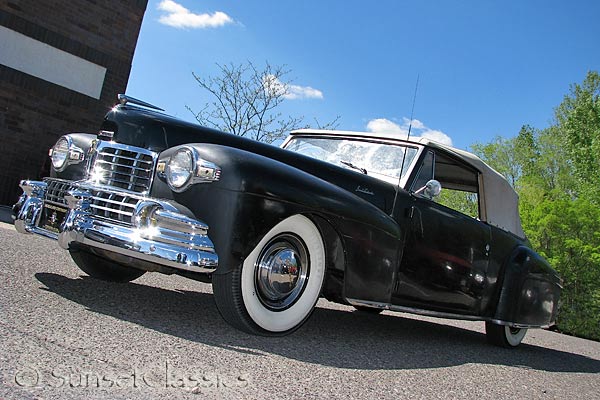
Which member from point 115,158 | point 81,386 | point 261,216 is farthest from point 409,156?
point 81,386

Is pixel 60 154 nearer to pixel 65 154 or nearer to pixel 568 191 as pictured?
pixel 65 154

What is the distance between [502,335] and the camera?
17.4 ft

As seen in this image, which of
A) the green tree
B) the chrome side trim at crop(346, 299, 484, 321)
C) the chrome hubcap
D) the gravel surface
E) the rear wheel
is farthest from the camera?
the green tree

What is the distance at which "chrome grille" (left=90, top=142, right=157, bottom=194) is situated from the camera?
3268 mm

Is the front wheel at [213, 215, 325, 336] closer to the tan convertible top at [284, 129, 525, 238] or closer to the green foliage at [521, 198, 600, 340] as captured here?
the tan convertible top at [284, 129, 525, 238]

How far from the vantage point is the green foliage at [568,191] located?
1261cm

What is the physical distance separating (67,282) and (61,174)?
75cm

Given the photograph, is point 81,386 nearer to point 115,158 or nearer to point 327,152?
point 115,158

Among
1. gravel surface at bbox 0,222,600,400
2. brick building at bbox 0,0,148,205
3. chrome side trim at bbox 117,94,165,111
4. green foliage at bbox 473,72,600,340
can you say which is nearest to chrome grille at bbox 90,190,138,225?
gravel surface at bbox 0,222,600,400

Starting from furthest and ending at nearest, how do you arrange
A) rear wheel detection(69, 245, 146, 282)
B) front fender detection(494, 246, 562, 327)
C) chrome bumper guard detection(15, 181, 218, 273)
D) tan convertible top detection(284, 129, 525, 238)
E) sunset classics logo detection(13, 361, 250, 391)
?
1. front fender detection(494, 246, 562, 327)
2. tan convertible top detection(284, 129, 525, 238)
3. rear wheel detection(69, 245, 146, 282)
4. chrome bumper guard detection(15, 181, 218, 273)
5. sunset classics logo detection(13, 361, 250, 391)

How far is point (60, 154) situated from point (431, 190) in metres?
2.70

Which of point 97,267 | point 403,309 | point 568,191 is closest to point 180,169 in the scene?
point 97,267

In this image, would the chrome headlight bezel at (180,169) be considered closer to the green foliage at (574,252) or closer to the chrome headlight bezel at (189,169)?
the chrome headlight bezel at (189,169)

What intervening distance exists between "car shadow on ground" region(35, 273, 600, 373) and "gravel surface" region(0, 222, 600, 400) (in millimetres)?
14
